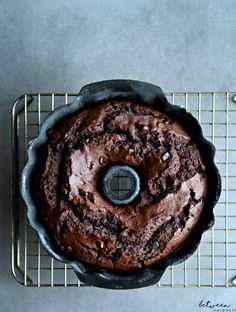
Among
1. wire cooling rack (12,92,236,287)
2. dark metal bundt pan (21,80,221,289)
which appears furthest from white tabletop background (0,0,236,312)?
dark metal bundt pan (21,80,221,289)

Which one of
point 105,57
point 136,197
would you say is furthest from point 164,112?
point 105,57

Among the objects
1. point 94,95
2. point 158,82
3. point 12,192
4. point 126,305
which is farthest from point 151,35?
point 126,305

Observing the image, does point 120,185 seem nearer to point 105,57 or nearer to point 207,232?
point 207,232

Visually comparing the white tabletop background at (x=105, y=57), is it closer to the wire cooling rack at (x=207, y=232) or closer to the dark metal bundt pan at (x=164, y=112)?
the wire cooling rack at (x=207, y=232)

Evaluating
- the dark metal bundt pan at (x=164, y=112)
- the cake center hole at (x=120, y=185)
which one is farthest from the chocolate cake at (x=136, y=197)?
the cake center hole at (x=120, y=185)

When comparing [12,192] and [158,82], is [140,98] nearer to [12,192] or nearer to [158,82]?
[158,82]

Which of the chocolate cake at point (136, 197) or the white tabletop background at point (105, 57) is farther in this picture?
the white tabletop background at point (105, 57)
